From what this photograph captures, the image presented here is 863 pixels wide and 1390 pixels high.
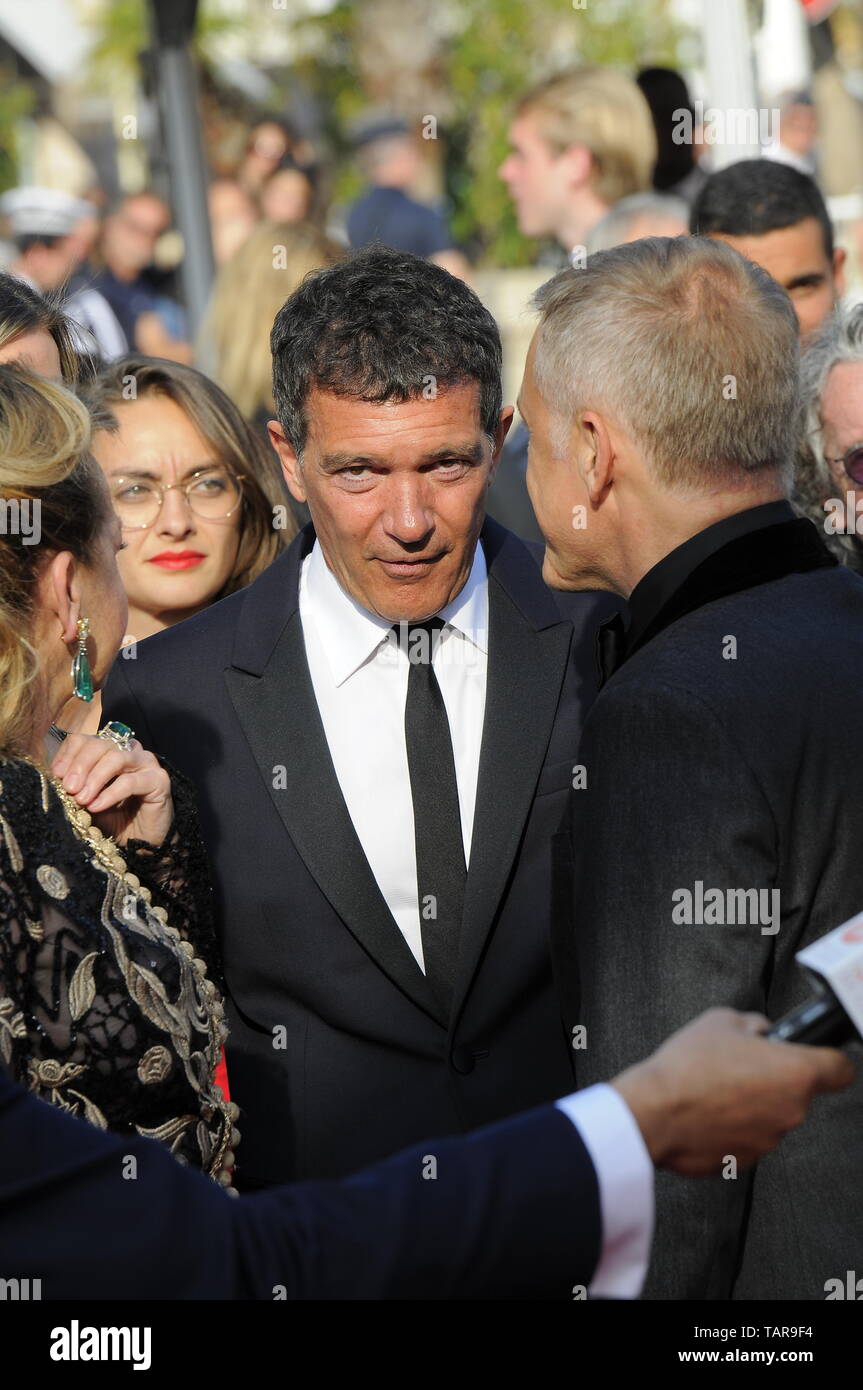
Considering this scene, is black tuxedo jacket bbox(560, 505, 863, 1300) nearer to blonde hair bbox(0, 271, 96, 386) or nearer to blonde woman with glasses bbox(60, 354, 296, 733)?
blonde hair bbox(0, 271, 96, 386)

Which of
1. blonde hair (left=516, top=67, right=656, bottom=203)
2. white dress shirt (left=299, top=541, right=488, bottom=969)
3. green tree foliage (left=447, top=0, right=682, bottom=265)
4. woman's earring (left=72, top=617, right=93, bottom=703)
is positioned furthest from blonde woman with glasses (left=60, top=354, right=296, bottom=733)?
green tree foliage (left=447, top=0, right=682, bottom=265)

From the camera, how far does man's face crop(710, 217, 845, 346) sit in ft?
18.5

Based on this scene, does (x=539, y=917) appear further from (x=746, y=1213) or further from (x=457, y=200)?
(x=457, y=200)

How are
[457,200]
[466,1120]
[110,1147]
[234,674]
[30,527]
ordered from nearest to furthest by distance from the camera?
[110,1147], [30,527], [466,1120], [234,674], [457,200]

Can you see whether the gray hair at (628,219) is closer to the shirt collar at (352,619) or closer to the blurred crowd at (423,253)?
the blurred crowd at (423,253)

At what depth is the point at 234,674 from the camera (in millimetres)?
3404

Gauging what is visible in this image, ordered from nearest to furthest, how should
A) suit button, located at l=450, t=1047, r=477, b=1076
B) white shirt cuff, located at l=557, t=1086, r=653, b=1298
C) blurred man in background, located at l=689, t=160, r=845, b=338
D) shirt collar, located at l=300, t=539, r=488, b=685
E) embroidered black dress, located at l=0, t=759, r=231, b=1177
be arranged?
white shirt cuff, located at l=557, t=1086, r=653, b=1298 < embroidered black dress, located at l=0, t=759, r=231, b=1177 < suit button, located at l=450, t=1047, r=477, b=1076 < shirt collar, located at l=300, t=539, r=488, b=685 < blurred man in background, located at l=689, t=160, r=845, b=338

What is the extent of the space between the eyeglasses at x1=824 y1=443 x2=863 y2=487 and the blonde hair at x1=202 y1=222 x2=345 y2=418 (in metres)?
2.58


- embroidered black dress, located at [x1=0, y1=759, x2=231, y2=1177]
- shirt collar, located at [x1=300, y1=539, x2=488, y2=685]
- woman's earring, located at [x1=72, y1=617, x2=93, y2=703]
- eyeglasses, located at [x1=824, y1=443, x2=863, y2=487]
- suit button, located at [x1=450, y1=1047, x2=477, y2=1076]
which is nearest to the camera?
embroidered black dress, located at [x1=0, y1=759, x2=231, y2=1177]

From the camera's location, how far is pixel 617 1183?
1899mm

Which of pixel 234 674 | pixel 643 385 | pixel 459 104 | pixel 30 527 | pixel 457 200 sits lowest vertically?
pixel 234 674

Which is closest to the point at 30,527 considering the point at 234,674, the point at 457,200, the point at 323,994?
the point at 234,674

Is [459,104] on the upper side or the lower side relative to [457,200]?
upper

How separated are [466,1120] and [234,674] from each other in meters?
0.98
